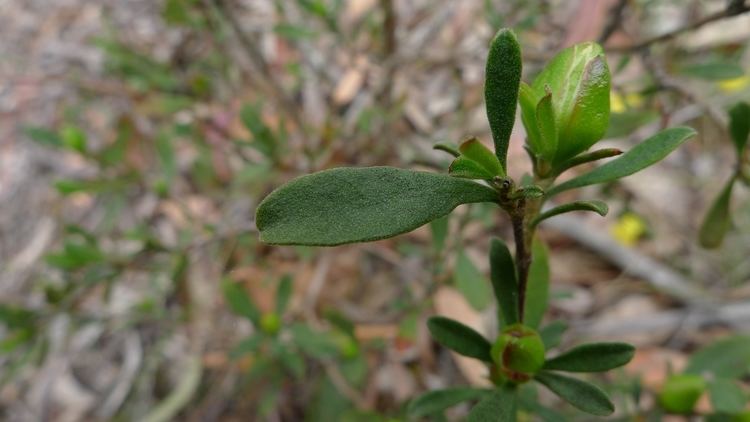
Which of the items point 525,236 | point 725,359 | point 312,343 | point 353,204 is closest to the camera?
point 353,204

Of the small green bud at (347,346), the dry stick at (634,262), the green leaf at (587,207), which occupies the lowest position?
the small green bud at (347,346)

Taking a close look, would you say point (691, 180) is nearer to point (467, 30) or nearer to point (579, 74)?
point (467, 30)

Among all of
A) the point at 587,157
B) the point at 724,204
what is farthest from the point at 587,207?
the point at 724,204

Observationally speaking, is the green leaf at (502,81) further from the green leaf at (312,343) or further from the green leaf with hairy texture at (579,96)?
the green leaf at (312,343)

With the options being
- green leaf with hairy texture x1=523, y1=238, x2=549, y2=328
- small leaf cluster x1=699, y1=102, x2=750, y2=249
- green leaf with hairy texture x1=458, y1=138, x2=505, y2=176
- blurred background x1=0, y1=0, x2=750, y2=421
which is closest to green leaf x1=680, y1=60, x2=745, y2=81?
blurred background x1=0, y1=0, x2=750, y2=421

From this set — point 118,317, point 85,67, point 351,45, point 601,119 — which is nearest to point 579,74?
point 601,119

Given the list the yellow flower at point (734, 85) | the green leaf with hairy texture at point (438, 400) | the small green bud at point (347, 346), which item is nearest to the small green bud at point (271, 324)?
the small green bud at point (347, 346)

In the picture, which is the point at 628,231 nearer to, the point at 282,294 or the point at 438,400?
the point at 282,294
